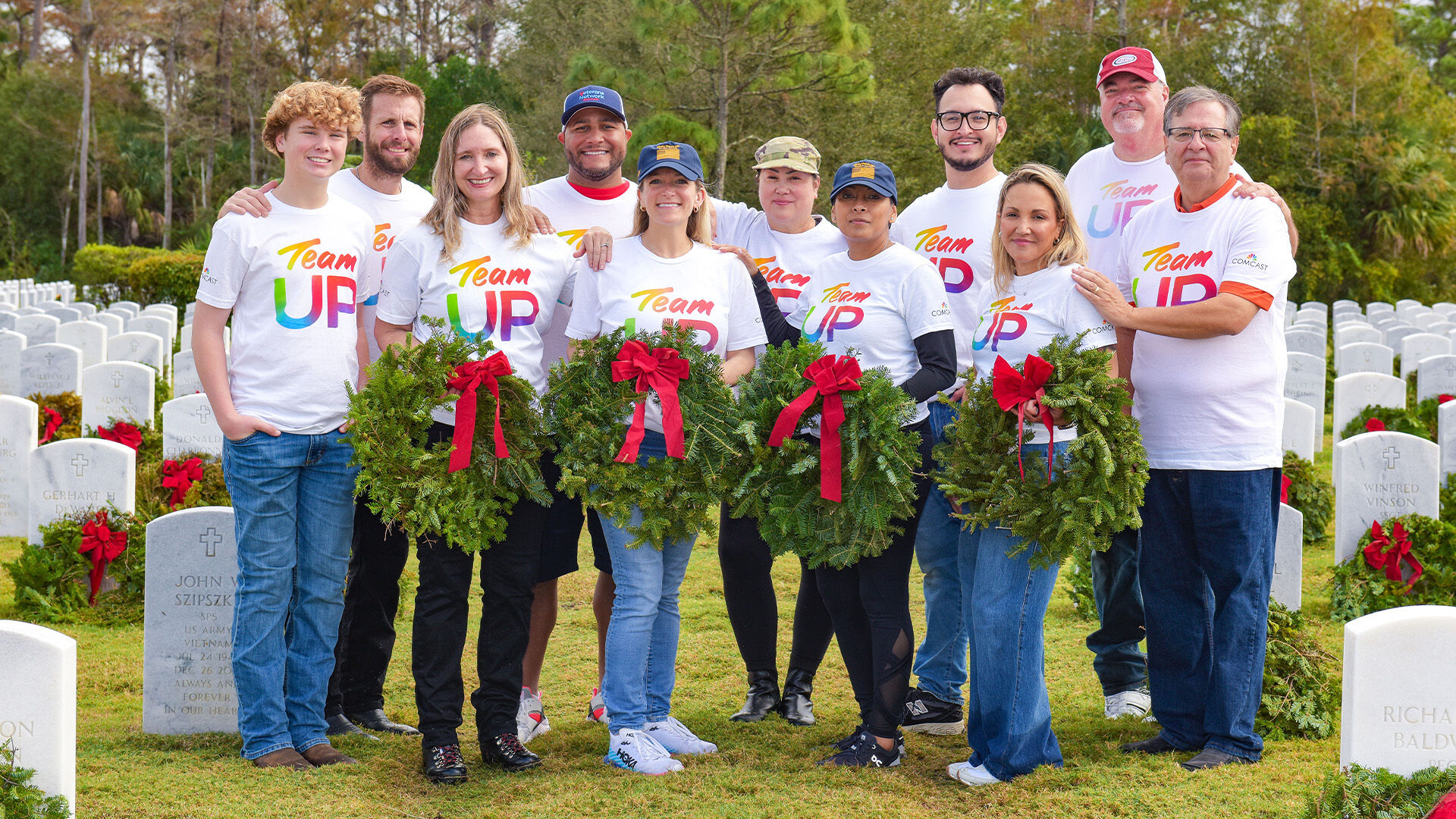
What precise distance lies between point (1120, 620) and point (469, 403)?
277cm

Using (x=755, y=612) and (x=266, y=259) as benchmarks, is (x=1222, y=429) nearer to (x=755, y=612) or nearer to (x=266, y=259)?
(x=755, y=612)

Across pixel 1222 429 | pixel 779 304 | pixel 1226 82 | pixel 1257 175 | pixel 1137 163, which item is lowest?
pixel 1222 429

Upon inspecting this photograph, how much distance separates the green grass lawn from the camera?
12.5 ft

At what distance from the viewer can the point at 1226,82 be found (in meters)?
31.4

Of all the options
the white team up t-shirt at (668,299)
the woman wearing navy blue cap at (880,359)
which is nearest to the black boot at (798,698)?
the woman wearing navy blue cap at (880,359)

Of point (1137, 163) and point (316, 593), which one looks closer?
point (316, 593)

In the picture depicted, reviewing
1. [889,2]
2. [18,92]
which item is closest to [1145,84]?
[889,2]

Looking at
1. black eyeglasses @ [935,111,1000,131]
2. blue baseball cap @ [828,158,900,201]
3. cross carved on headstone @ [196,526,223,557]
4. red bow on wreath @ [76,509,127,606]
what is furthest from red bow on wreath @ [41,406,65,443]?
black eyeglasses @ [935,111,1000,131]

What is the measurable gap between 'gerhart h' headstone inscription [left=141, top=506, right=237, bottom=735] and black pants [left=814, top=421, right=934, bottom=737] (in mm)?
2310

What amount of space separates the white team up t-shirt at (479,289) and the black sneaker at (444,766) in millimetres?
1144

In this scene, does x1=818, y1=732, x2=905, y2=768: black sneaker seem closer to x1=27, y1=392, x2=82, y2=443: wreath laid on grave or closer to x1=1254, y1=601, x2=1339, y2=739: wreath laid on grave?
x1=1254, y1=601, x2=1339, y2=739: wreath laid on grave

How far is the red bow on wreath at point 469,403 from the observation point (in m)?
3.92

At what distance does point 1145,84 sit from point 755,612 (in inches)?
103

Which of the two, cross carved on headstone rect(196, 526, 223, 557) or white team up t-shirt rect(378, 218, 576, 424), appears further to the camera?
cross carved on headstone rect(196, 526, 223, 557)
